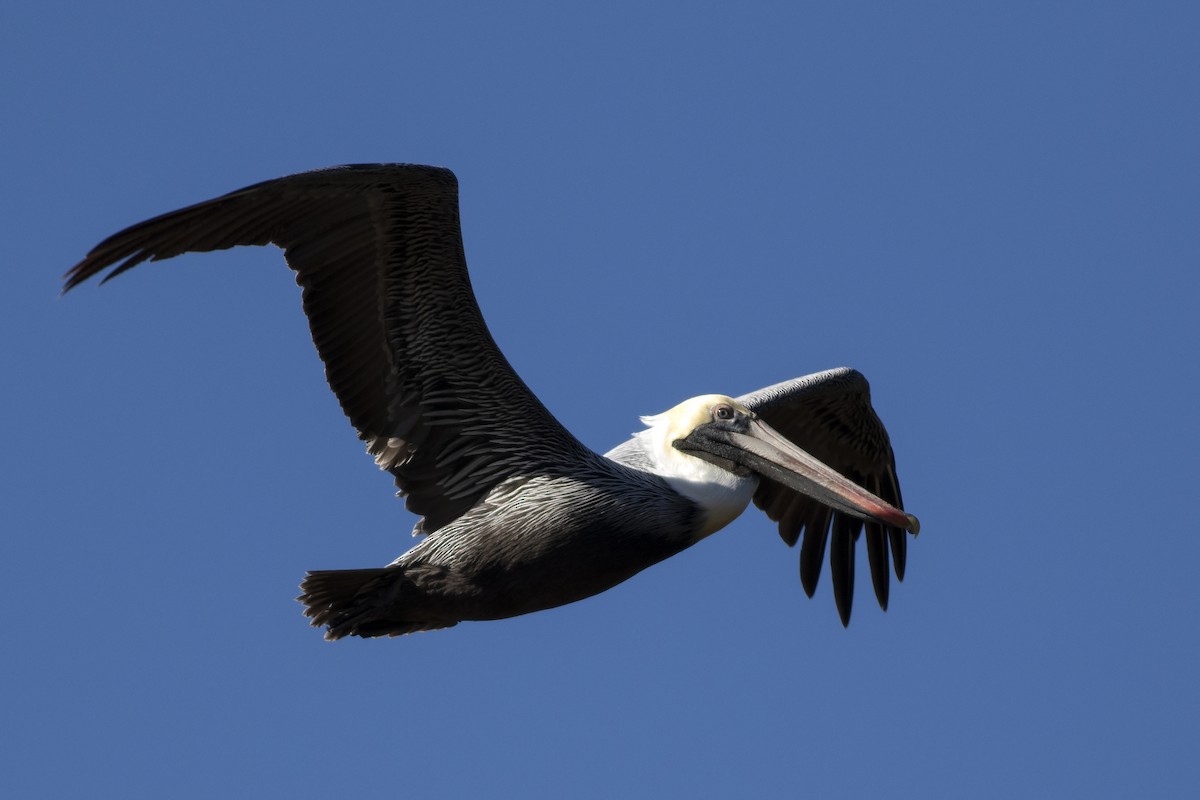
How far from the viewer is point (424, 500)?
36.1 ft

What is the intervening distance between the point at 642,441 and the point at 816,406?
8.13 ft

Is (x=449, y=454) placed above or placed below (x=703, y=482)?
above

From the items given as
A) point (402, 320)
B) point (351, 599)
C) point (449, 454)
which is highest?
point (402, 320)

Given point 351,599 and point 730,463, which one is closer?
point 351,599

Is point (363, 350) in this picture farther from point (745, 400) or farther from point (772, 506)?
point (772, 506)

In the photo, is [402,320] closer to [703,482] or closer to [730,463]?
[703,482]

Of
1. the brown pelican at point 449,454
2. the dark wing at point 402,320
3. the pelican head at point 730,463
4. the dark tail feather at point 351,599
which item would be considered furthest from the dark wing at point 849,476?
the dark tail feather at point 351,599

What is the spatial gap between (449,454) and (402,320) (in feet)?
2.78

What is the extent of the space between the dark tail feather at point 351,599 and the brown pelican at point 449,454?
0.03 feet

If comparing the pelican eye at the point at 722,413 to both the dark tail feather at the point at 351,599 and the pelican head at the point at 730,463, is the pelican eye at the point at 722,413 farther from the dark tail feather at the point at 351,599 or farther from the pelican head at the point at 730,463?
the dark tail feather at the point at 351,599

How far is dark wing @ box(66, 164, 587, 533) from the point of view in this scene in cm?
1006

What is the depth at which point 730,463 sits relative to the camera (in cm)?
1134

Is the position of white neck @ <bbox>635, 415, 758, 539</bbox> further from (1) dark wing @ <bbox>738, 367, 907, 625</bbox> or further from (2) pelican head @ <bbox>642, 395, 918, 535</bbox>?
(1) dark wing @ <bbox>738, 367, 907, 625</bbox>

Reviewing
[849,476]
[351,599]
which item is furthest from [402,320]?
[849,476]
